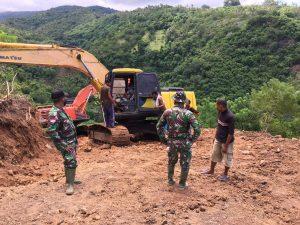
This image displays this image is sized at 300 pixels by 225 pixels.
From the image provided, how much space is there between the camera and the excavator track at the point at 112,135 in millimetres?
11172

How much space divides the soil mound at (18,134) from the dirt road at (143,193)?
0.83ft

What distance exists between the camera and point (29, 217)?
5.82 meters

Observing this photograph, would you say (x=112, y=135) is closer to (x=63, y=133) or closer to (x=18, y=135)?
(x=18, y=135)

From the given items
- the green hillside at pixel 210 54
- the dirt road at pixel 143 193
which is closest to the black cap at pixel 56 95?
the dirt road at pixel 143 193

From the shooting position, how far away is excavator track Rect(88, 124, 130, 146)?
11.2 metres

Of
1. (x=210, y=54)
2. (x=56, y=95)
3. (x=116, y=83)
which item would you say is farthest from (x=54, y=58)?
(x=210, y=54)

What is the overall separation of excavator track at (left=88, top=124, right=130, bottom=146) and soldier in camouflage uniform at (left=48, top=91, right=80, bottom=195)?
4.45 m

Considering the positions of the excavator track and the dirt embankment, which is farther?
the excavator track

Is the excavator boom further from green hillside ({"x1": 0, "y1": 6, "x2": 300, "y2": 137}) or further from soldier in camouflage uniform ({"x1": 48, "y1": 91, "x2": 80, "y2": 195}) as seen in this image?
green hillside ({"x1": 0, "y1": 6, "x2": 300, "y2": 137})

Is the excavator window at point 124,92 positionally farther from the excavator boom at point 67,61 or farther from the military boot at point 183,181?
the military boot at point 183,181

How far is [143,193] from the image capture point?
666 cm

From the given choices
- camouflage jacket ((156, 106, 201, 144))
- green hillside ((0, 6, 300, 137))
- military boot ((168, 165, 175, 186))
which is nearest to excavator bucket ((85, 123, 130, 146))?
military boot ((168, 165, 175, 186))

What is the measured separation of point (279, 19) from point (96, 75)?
5469 centimetres

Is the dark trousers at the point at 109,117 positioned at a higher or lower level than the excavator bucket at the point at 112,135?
higher
